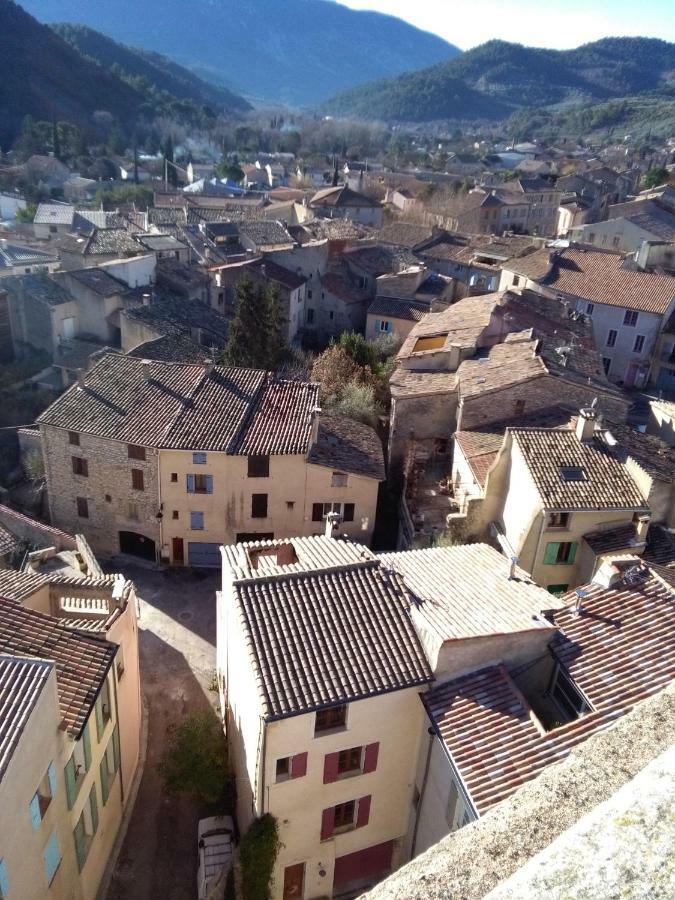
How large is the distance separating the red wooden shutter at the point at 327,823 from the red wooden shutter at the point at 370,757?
141 cm

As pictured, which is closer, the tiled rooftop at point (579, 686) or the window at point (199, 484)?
the tiled rooftop at point (579, 686)

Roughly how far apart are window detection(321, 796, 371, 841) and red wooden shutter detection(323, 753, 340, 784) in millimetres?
1052

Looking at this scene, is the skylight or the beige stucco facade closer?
the skylight

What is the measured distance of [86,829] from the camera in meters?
17.4

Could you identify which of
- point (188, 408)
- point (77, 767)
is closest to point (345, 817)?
point (77, 767)

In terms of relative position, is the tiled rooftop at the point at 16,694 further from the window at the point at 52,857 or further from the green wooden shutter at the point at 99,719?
the window at the point at 52,857

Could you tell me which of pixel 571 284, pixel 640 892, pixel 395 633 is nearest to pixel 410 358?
pixel 571 284

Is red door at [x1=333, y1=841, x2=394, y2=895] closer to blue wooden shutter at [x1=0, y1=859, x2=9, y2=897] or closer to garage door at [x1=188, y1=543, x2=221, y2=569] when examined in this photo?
blue wooden shutter at [x1=0, y1=859, x2=9, y2=897]

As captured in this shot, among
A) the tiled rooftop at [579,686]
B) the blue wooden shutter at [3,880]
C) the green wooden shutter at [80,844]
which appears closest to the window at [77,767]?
the green wooden shutter at [80,844]

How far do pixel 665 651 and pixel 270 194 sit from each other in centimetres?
9947

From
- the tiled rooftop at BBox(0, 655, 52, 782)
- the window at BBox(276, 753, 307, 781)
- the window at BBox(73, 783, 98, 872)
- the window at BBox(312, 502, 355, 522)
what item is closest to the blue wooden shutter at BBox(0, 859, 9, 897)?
the tiled rooftop at BBox(0, 655, 52, 782)

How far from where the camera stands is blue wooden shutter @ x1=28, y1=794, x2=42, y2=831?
44.5 feet

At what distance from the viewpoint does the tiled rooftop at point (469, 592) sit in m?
17.5

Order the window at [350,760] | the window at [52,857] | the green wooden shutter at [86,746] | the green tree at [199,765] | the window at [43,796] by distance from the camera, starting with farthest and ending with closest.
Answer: the green tree at [199,765] < the window at [350,760] < the green wooden shutter at [86,746] < the window at [52,857] < the window at [43,796]
